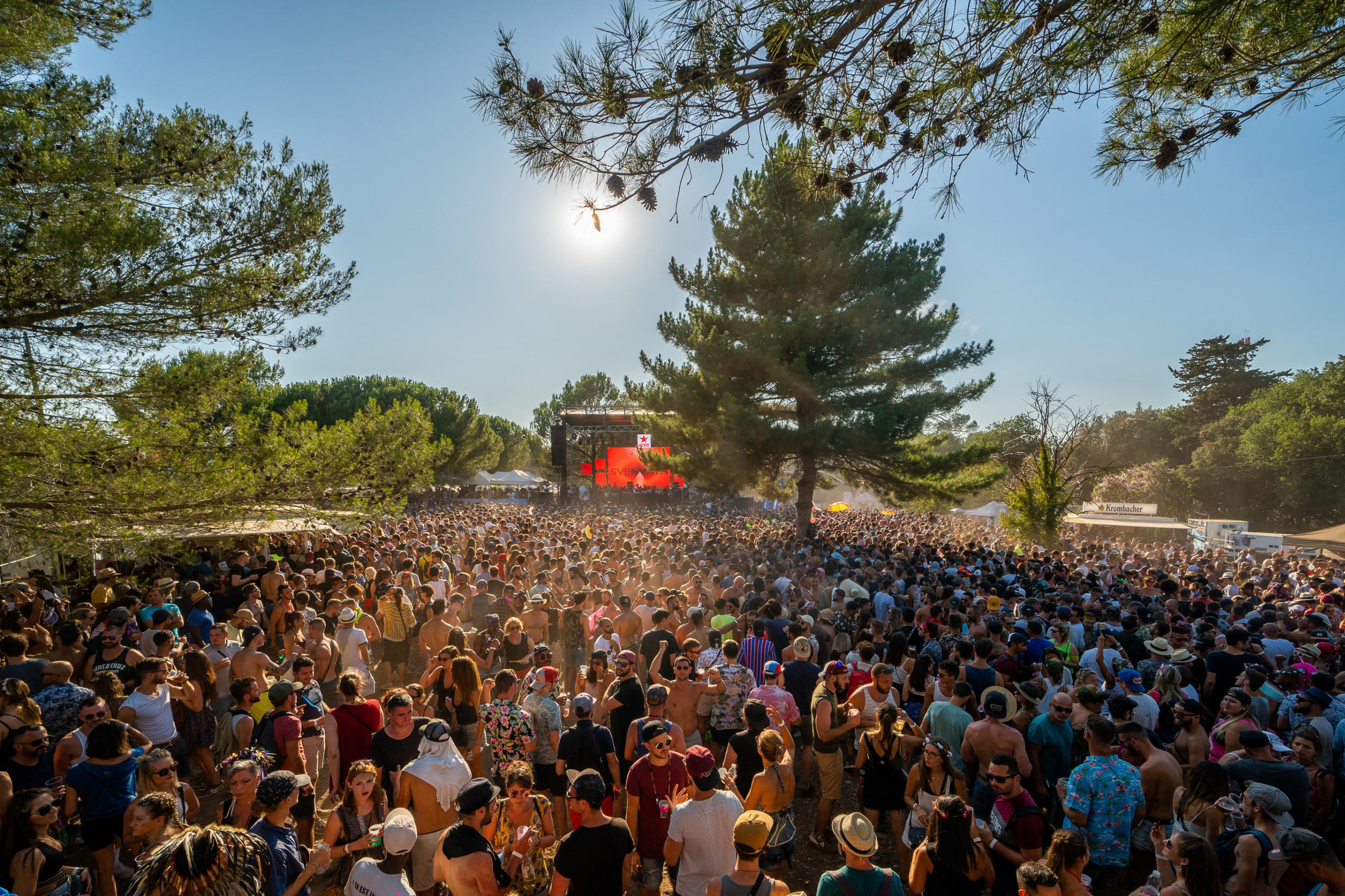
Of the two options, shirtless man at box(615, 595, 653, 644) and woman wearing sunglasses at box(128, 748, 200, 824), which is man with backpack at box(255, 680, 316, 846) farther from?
shirtless man at box(615, 595, 653, 644)

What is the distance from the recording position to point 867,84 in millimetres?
3553

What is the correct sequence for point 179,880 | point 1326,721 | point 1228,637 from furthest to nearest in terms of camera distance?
point 1228,637, point 1326,721, point 179,880

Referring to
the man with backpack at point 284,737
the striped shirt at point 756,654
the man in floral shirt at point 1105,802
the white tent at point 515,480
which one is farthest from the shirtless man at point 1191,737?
the white tent at point 515,480

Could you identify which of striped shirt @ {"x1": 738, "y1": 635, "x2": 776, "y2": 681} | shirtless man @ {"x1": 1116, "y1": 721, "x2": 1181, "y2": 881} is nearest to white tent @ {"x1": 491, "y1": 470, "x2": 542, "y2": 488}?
striped shirt @ {"x1": 738, "y1": 635, "x2": 776, "y2": 681}

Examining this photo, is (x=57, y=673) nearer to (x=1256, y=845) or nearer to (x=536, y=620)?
(x=536, y=620)

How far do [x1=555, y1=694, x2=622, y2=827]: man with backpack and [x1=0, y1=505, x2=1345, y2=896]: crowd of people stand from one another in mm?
26

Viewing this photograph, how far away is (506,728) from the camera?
4039 mm

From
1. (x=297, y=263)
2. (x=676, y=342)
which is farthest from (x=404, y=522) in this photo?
(x=297, y=263)

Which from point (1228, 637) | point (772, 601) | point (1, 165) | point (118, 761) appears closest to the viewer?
point (118, 761)

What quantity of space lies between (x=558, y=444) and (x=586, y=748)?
2620 centimetres

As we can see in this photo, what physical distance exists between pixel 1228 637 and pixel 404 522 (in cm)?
1850

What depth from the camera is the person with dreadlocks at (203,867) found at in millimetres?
2025

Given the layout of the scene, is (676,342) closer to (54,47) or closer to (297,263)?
(297,263)

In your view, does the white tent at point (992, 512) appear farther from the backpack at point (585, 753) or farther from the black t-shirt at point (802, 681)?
the backpack at point (585, 753)
